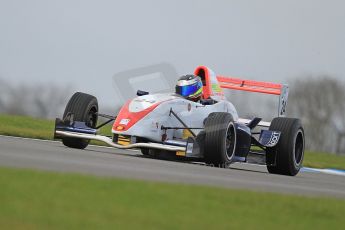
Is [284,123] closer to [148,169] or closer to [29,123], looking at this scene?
[148,169]

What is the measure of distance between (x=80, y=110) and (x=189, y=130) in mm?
2073

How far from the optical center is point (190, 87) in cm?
1531

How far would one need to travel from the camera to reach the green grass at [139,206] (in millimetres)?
5664

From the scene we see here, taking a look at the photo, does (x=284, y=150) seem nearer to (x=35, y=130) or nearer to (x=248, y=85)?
(x=248, y=85)

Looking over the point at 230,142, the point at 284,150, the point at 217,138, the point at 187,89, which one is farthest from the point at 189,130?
the point at 284,150

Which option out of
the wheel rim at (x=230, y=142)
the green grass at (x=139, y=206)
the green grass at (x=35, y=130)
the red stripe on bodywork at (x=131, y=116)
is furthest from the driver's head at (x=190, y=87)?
the green grass at (x=139, y=206)

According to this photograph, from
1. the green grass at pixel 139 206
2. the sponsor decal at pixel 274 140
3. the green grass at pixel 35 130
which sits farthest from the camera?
the green grass at pixel 35 130

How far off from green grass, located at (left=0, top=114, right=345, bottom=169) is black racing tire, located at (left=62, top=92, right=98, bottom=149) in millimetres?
4017

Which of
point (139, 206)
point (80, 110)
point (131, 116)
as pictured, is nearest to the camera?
point (139, 206)

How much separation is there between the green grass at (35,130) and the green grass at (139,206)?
11.4 m

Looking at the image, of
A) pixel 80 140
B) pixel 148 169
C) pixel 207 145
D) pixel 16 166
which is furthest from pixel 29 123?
pixel 16 166

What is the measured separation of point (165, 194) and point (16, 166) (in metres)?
1.90

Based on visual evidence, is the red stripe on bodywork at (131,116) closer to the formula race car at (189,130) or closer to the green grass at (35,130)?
the formula race car at (189,130)

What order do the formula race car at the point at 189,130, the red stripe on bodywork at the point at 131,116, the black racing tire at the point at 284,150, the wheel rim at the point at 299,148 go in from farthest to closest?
the wheel rim at the point at 299,148, the black racing tire at the point at 284,150, the red stripe on bodywork at the point at 131,116, the formula race car at the point at 189,130
